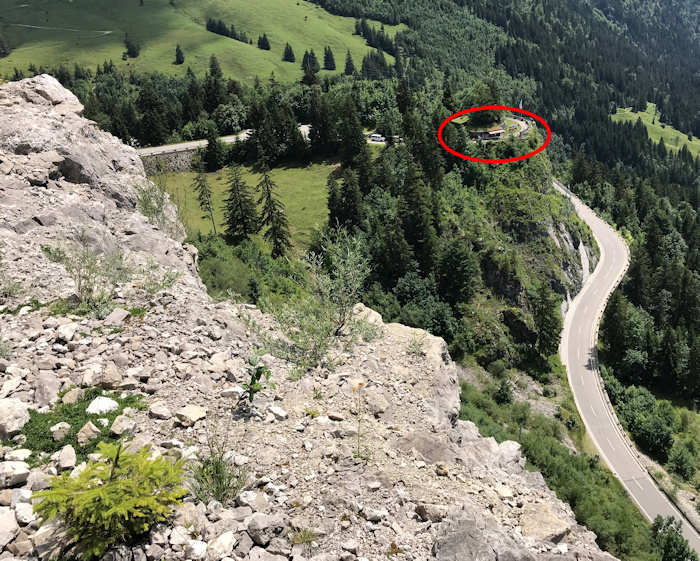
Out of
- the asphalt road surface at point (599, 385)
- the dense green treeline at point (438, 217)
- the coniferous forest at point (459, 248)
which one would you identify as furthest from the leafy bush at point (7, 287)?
the asphalt road surface at point (599, 385)

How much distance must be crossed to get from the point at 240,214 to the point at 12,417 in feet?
171

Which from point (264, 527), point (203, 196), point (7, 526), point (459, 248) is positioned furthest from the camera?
point (203, 196)

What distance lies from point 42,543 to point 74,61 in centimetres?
22988

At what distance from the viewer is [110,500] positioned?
7.22 m

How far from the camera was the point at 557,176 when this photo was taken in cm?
13100

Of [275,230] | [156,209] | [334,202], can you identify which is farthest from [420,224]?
[156,209]

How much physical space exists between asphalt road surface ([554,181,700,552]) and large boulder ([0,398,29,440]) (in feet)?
199

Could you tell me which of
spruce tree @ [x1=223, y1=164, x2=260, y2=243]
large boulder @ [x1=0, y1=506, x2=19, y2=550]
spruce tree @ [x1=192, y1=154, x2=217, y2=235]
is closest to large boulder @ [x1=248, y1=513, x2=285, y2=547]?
large boulder @ [x1=0, y1=506, x2=19, y2=550]

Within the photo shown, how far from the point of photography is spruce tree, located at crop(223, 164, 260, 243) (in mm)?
59469

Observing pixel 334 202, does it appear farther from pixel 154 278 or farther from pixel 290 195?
pixel 154 278

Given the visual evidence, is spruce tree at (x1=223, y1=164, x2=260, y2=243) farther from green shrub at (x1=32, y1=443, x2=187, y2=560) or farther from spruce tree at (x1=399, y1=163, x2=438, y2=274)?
green shrub at (x1=32, y1=443, x2=187, y2=560)

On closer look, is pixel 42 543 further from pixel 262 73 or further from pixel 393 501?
pixel 262 73

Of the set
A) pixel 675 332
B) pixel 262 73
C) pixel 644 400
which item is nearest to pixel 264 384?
pixel 644 400

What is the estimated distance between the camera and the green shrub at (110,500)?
722 cm
